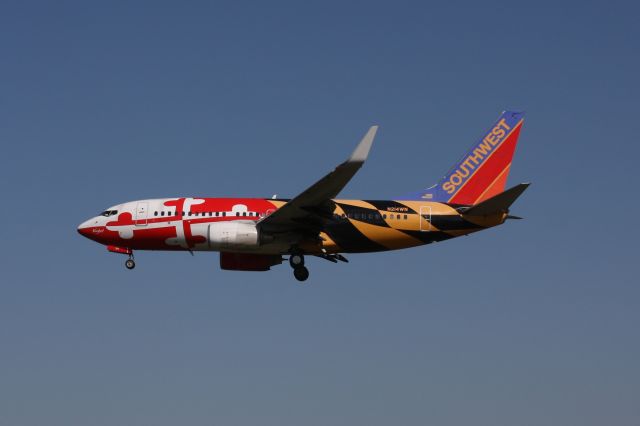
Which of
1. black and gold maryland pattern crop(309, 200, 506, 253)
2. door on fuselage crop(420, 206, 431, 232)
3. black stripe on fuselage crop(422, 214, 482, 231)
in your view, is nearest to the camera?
black stripe on fuselage crop(422, 214, 482, 231)

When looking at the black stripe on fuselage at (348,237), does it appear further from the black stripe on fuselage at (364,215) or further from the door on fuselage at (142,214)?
the door on fuselage at (142,214)

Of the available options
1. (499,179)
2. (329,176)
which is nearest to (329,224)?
(329,176)

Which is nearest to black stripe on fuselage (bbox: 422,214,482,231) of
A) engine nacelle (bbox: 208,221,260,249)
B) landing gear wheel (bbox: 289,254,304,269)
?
landing gear wheel (bbox: 289,254,304,269)

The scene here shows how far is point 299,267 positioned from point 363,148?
1173 centimetres

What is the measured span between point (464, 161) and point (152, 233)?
18.4 metres

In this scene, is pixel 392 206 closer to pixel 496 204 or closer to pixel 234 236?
pixel 496 204

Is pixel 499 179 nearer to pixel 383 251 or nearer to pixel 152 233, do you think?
pixel 383 251

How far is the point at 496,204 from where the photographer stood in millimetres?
58781

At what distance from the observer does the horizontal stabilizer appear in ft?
185

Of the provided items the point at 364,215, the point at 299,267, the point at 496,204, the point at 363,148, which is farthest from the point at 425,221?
the point at 363,148

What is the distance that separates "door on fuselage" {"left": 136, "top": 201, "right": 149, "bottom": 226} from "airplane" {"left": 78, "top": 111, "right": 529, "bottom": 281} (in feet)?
0.18

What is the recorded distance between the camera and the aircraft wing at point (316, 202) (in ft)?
171

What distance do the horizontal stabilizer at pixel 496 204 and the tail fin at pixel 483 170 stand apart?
3294mm

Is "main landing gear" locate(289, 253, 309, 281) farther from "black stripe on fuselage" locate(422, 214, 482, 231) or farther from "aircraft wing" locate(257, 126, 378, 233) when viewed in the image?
"black stripe on fuselage" locate(422, 214, 482, 231)
